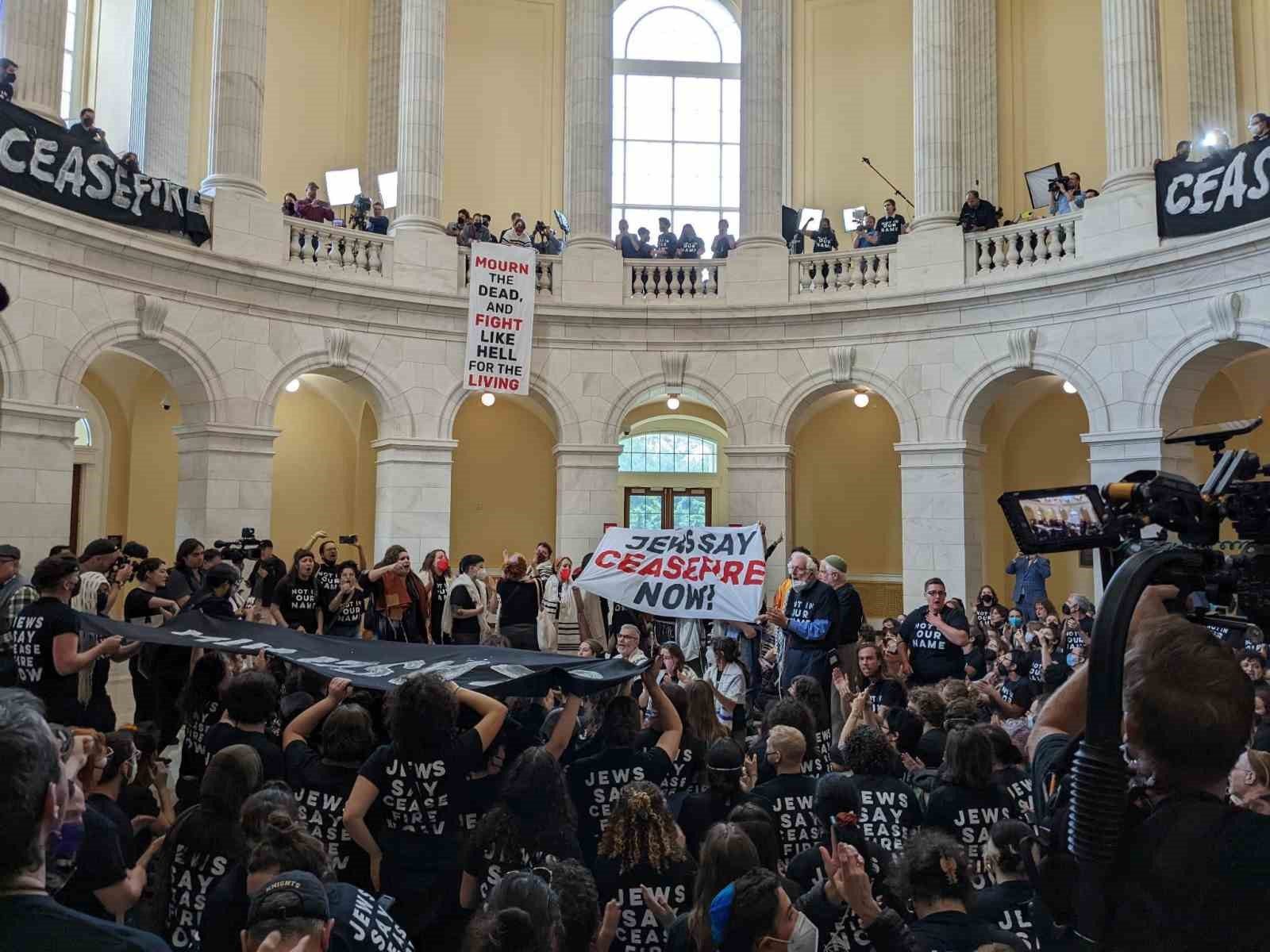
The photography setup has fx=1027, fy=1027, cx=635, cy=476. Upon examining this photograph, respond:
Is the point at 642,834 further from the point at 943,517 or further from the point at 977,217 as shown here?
the point at 977,217

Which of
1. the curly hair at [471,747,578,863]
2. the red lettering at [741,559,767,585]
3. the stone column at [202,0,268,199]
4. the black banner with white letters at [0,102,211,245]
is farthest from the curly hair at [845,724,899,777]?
the stone column at [202,0,268,199]

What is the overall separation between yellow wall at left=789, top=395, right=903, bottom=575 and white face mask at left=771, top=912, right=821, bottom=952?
63.3 ft

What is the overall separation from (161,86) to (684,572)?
15.1 metres

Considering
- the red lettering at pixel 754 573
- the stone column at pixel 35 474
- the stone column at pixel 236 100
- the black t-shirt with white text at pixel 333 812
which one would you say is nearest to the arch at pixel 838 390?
the red lettering at pixel 754 573

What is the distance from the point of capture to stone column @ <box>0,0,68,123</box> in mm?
14156

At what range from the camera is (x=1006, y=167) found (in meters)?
22.6

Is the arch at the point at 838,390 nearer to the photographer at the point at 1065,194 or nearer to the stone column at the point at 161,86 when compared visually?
the photographer at the point at 1065,194

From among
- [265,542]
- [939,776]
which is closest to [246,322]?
[265,542]

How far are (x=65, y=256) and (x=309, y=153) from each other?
8970 mm

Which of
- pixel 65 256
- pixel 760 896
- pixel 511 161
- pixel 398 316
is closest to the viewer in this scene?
pixel 760 896

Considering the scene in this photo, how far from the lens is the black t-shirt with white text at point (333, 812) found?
15.6 ft

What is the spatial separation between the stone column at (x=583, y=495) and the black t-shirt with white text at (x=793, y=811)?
14.3 meters

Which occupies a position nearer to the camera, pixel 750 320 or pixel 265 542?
pixel 265 542

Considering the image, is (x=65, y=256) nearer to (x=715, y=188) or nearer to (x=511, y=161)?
(x=511, y=161)
